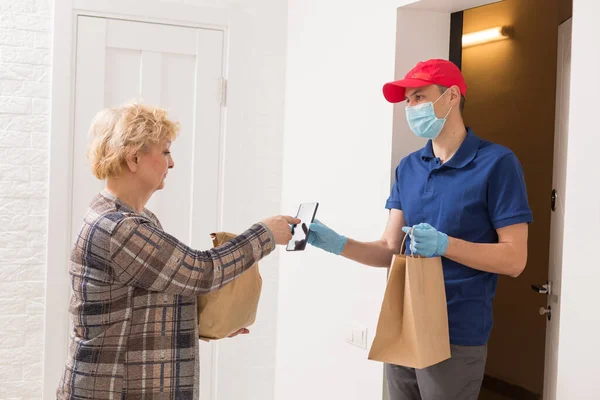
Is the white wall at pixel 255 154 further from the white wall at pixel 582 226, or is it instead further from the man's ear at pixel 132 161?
the white wall at pixel 582 226

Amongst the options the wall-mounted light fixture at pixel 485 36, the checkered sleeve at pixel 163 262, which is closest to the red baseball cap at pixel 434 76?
the checkered sleeve at pixel 163 262

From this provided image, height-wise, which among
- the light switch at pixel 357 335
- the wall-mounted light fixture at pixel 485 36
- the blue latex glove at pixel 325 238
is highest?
the wall-mounted light fixture at pixel 485 36

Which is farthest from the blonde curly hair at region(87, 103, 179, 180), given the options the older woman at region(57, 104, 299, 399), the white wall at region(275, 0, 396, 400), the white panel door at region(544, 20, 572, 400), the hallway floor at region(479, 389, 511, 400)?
the hallway floor at region(479, 389, 511, 400)

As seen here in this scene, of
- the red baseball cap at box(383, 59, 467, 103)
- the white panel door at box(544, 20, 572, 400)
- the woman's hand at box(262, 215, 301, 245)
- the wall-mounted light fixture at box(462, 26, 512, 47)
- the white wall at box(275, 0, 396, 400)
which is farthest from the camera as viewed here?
the wall-mounted light fixture at box(462, 26, 512, 47)

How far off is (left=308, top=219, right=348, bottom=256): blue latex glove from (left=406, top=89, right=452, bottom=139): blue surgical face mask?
0.43 m

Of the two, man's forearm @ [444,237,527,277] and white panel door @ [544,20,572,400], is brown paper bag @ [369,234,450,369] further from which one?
white panel door @ [544,20,572,400]

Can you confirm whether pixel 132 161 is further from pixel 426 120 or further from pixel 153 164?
pixel 426 120

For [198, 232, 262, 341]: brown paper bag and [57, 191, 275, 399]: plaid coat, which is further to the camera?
[198, 232, 262, 341]: brown paper bag

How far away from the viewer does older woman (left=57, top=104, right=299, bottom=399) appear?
1675mm

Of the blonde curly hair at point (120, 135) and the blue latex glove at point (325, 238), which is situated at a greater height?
the blonde curly hair at point (120, 135)

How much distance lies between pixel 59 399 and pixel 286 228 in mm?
757

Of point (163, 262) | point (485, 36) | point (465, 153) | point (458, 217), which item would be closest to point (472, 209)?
point (458, 217)

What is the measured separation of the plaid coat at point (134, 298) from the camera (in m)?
1.67

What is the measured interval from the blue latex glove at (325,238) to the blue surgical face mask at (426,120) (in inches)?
16.9
